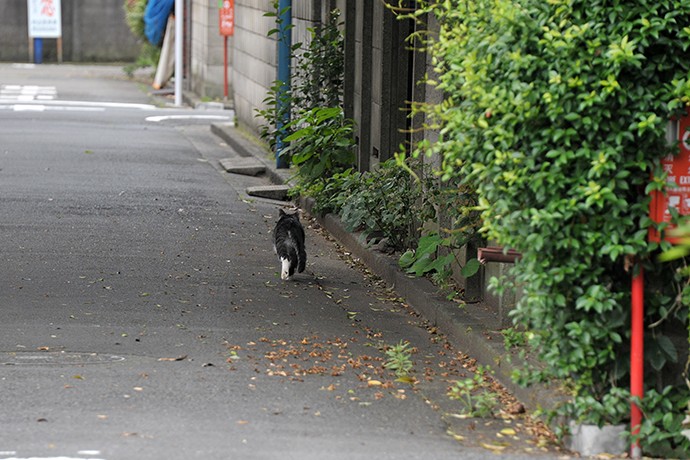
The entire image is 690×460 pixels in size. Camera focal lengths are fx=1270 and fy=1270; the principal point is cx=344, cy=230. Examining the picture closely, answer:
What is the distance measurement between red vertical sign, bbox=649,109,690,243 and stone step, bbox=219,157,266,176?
40.7ft

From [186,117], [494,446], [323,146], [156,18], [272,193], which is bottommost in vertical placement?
[186,117]

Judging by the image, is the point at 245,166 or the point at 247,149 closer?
the point at 245,166

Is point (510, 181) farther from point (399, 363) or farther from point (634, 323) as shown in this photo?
point (399, 363)

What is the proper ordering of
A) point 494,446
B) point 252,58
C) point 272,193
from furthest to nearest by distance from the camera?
1. point 252,58
2. point 272,193
3. point 494,446

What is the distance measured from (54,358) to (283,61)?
1010 centimetres

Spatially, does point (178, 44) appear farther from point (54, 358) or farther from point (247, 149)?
point (54, 358)

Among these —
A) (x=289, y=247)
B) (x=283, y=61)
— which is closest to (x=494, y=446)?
(x=289, y=247)

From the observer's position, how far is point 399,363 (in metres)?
7.49

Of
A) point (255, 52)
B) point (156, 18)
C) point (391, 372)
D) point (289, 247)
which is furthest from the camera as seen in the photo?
point (156, 18)

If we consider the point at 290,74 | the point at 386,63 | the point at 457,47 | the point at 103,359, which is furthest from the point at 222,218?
the point at 457,47

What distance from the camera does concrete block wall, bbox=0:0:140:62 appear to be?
44250 millimetres

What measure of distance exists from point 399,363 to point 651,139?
2.47m

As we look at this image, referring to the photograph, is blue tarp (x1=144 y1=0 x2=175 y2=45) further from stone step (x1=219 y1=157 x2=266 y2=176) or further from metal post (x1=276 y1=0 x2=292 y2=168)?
metal post (x1=276 y1=0 x2=292 y2=168)

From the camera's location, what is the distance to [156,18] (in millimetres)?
34094
